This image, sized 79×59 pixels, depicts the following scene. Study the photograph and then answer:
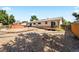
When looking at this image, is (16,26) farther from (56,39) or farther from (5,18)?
(56,39)

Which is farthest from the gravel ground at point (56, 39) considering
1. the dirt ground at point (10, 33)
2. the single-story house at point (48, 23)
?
the single-story house at point (48, 23)

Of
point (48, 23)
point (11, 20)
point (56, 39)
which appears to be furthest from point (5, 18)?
point (56, 39)

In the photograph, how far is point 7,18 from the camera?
6.38m

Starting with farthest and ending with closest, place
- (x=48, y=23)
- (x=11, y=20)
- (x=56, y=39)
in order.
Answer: (x=48, y=23)
(x=56, y=39)
(x=11, y=20)

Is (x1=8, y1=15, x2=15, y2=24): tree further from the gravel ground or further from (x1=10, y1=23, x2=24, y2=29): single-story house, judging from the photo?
the gravel ground

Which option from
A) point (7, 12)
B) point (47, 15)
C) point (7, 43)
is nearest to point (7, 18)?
point (7, 12)

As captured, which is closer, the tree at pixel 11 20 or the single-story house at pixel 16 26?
the tree at pixel 11 20

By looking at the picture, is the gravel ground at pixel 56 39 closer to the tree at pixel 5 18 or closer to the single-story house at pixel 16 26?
the single-story house at pixel 16 26

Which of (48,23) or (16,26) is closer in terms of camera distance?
(16,26)

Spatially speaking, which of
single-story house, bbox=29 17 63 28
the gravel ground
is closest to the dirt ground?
the gravel ground
